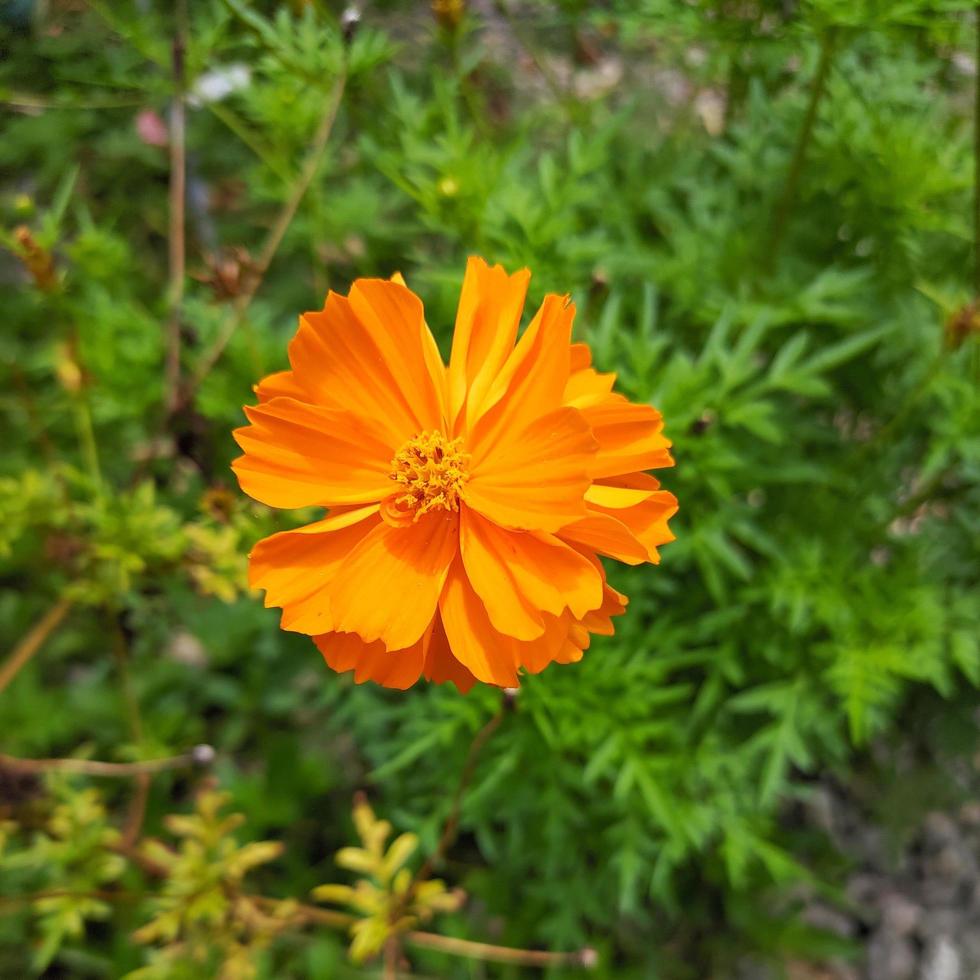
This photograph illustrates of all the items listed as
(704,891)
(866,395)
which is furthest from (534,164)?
(704,891)

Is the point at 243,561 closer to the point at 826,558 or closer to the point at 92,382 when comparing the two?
the point at 92,382

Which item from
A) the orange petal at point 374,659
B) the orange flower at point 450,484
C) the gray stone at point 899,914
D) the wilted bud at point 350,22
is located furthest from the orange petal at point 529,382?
the gray stone at point 899,914

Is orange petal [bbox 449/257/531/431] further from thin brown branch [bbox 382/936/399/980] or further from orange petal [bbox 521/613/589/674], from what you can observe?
thin brown branch [bbox 382/936/399/980]

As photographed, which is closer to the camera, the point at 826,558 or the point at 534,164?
the point at 826,558

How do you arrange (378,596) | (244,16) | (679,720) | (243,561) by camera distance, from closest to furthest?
(378,596)
(244,16)
(243,561)
(679,720)

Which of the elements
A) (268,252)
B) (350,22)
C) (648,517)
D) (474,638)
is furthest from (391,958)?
(350,22)

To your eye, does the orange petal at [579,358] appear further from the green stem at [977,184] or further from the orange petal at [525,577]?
the green stem at [977,184]

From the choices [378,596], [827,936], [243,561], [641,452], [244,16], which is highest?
[244,16]
